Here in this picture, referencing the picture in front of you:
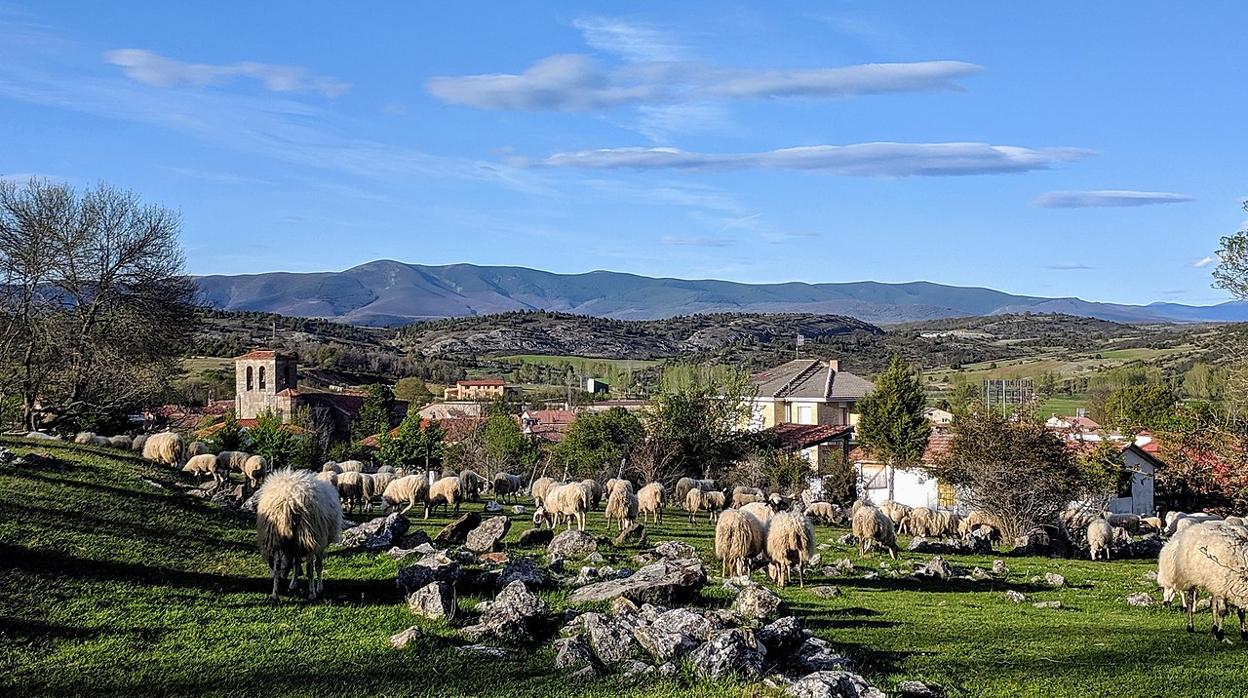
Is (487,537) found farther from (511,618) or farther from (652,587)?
(511,618)

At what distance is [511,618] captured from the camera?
43.9ft

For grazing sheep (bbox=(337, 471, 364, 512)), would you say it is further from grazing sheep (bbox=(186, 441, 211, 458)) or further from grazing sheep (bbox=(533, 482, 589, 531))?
grazing sheep (bbox=(186, 441, 211, 458))

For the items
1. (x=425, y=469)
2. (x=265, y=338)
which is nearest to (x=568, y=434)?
(x=425, y=469)

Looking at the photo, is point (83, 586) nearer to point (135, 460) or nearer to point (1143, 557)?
point (135, 460)

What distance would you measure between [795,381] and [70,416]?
2305 inches

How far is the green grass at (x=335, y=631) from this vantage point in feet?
37.6

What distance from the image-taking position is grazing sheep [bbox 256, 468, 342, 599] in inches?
608

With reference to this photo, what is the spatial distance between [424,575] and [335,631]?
2.64 meters

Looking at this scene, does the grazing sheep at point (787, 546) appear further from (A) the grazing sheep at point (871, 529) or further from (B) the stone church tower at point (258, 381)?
(B) the stone church tower at point (258, 381)

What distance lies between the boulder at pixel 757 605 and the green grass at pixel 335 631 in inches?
29.0

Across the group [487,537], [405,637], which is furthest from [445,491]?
[405,637]

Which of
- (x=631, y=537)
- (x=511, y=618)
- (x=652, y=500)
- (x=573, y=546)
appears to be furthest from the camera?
(x=652, y=500)

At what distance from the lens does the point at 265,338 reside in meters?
153

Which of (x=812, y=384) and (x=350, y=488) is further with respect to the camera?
(x=812, y=384)
